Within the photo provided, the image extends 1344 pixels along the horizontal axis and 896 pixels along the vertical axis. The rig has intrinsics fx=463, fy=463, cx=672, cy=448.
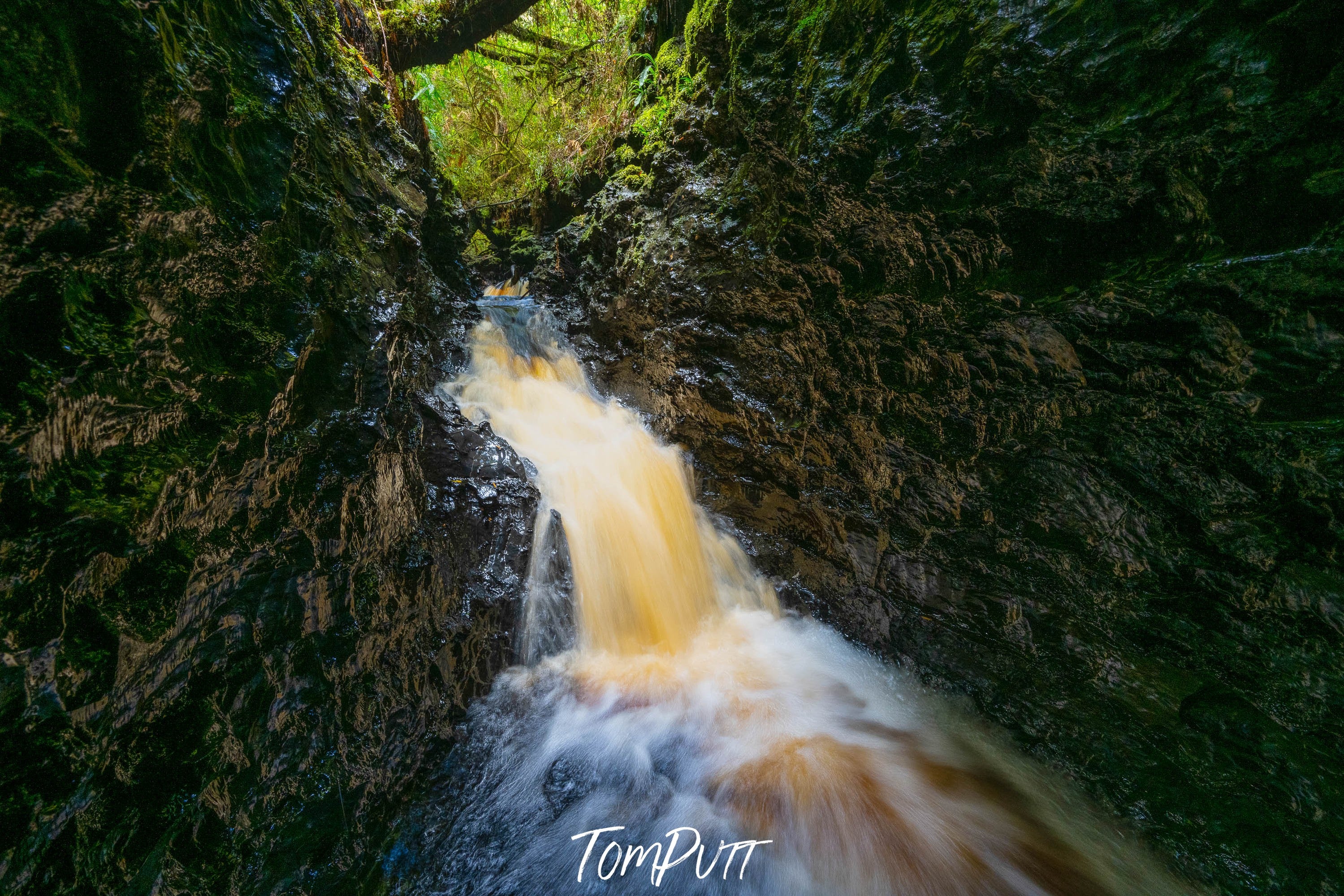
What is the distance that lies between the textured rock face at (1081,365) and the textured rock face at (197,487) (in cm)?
278

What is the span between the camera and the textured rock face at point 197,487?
1.29 meters

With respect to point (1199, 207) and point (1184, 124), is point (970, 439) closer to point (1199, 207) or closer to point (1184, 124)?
point (1199, 207)

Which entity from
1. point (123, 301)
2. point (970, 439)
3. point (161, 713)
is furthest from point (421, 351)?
point (970, 439)

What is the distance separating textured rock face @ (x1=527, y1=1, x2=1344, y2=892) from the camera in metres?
1.78

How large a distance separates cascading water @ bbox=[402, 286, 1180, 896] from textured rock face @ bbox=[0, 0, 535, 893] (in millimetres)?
571

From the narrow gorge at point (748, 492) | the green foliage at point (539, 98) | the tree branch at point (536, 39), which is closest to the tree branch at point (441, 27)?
the green foliage at point (539, 98)

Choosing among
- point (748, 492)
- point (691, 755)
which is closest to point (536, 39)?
point (748, 492)

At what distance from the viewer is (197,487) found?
5.53 ft

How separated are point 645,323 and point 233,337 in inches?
129

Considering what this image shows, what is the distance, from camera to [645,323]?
4656 mm

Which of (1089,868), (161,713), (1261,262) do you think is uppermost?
(1261,262)

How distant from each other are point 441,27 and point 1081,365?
650 centimetres

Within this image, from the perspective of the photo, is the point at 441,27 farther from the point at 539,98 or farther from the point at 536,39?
the point at 539,98

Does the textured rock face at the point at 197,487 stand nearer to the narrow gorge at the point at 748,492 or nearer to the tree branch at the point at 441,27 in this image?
the narrow gorge at the point at 748,492
